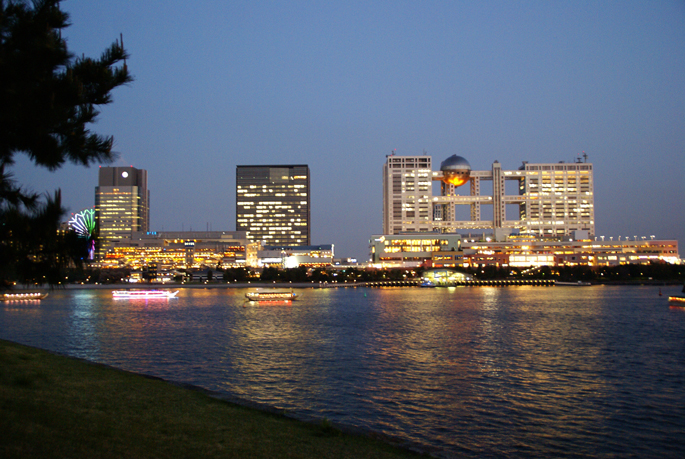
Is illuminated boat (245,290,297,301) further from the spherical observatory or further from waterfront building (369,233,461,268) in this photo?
the spherical observatory

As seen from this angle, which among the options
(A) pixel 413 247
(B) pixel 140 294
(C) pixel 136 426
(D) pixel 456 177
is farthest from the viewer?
(D) pixel 456 177

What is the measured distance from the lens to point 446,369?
29.3m

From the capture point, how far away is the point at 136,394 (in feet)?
52.0

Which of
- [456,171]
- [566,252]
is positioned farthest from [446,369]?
[456,171]

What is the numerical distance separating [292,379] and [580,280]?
5725 inches

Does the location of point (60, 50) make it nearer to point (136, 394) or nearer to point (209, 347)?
point (136, 394)

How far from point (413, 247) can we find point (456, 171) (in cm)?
3527

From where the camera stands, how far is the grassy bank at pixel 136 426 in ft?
32.1

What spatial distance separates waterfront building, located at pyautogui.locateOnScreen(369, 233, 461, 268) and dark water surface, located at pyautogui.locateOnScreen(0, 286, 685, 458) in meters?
111

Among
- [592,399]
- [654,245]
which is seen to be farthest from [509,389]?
[654,245]

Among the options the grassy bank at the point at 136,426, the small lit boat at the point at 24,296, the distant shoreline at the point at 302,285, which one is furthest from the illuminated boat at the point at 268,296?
the grassy bank at the point at 136,426

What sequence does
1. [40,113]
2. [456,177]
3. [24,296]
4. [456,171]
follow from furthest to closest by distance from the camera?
[456,177], [456,171], [24,296], [40,113]

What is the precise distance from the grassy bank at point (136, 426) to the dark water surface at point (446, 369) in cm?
373

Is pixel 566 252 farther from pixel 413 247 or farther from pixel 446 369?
pixel 446 369
